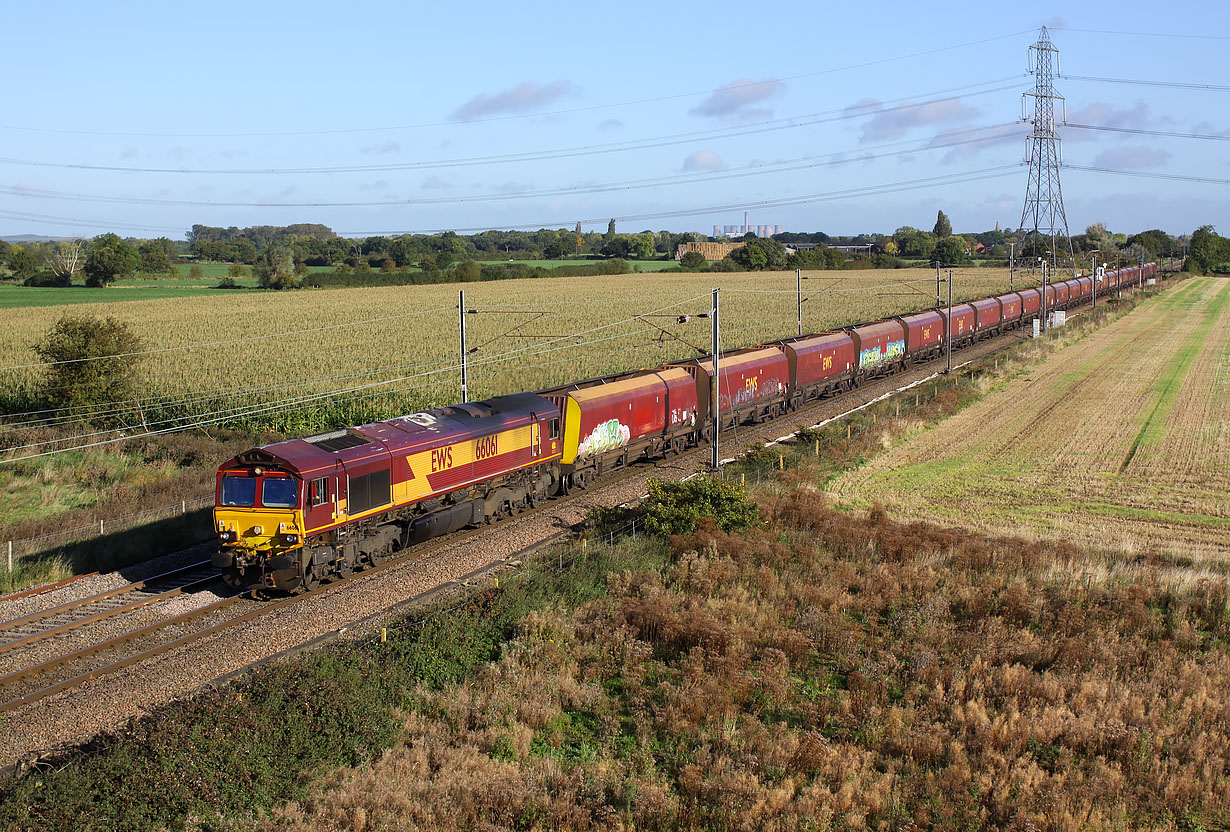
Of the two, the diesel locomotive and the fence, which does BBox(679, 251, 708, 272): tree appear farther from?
the fence

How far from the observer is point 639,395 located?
32.6 metres

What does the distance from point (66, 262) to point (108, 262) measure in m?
7.88

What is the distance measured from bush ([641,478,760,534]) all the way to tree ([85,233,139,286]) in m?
129

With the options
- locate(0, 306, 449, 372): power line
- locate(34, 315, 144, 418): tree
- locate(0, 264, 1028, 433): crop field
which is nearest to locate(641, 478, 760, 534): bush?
locate(0, 264, 1028, 433): crop field

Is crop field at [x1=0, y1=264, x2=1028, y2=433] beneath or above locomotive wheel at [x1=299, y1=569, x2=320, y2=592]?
above

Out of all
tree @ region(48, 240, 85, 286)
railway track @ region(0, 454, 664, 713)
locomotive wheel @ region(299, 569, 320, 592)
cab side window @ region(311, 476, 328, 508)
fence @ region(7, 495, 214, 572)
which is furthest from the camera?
tree @ region(48, 240, 85, 286)

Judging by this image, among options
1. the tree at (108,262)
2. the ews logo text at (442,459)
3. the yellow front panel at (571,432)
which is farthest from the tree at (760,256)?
the ews logo text at (442,459)

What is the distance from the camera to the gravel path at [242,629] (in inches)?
616

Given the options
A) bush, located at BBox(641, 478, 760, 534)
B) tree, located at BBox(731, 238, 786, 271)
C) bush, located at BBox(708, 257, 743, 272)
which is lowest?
bush, located at BBox(641, 478, 760, 534)

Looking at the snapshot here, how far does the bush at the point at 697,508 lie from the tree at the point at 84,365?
2647 centimetres

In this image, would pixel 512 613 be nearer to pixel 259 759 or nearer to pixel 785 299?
pixel 259 759

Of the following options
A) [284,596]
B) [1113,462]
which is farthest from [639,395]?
[1113,462]

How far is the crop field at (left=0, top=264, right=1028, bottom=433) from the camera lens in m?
42.9

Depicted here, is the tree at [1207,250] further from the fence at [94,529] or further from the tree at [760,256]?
the fence at [94,529]
